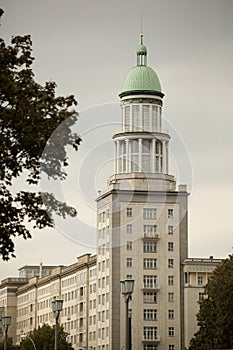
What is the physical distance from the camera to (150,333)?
135 m

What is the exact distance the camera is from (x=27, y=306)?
191 metres

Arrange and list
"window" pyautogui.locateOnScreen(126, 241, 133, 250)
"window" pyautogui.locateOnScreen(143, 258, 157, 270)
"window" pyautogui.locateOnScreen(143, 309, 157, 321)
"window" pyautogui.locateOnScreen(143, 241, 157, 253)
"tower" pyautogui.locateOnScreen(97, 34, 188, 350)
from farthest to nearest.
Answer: "window" pyautogui.locateOnScreen(143, 241, 157, 253) < "window" pyautogui.locateOnScreen(126, 241, 133, 250) < "window" pyautogui.locateOnScreen(143, 258, 157, 270) < "window" pyautogui.locateOnScreen(143, 309, 157, 321) < "tower" pyautogui.locateOnScreen(97, 34, 188, 350)

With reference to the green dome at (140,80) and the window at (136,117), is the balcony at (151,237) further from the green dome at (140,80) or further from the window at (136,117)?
the green dome at (140,80)

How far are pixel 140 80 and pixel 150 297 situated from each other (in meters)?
27.5

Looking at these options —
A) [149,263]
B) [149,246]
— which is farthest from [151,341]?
[149,246]

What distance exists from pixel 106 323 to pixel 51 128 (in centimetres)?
10647

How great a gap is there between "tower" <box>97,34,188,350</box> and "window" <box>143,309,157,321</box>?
0.04 m

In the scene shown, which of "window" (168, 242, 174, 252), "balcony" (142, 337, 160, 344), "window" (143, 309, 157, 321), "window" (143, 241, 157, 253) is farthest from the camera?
"window" (168, 242, 174, 252)

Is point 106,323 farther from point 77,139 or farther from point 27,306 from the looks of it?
point 77,139

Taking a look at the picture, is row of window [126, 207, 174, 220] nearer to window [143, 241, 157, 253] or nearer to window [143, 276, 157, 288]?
window [143, 241, 157, 253]

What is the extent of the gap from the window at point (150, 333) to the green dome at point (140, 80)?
99.3ft

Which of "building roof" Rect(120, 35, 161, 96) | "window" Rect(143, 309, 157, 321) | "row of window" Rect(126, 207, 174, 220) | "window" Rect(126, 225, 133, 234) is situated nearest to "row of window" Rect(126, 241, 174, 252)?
"window" Rect(126, 225, 133, 234)

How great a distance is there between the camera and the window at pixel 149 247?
5404 inches

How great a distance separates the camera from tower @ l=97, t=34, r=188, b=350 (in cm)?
13488
